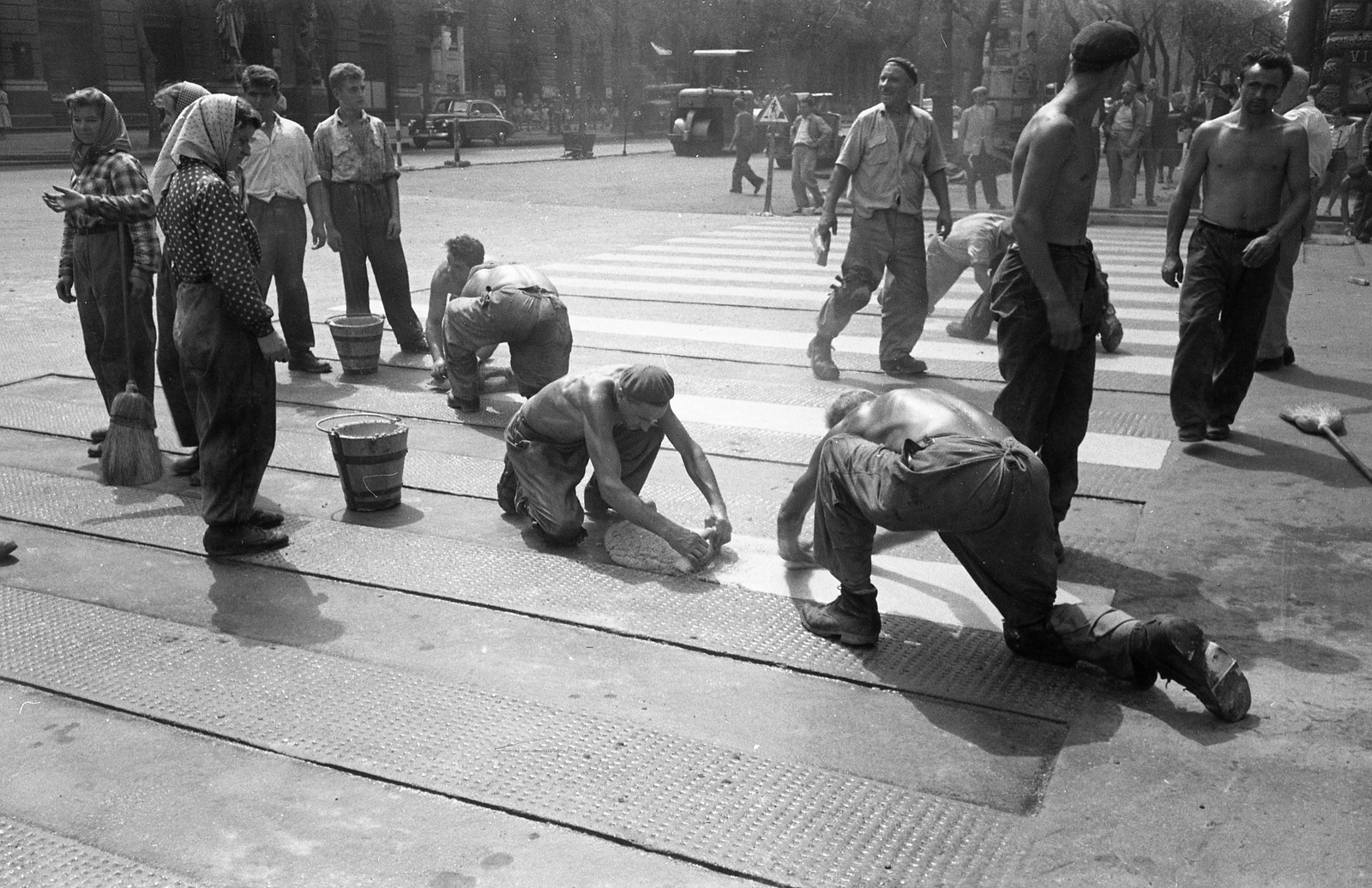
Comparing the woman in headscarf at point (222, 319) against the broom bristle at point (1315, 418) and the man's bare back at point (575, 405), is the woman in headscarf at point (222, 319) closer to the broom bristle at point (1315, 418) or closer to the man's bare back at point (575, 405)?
the man's bare back at point (575, 405)

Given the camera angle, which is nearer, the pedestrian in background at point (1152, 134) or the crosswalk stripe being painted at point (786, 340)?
the crosswalk stripe being painted at point (786, 340)

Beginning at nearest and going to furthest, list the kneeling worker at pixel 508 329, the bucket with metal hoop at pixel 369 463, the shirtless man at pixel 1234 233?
the bucket with metal hoop at pixel 369 463 → the shirtless man at pixel 1234 233 → the kneeling worker at pixel 508 329

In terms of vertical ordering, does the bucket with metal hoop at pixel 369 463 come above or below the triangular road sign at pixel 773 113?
below

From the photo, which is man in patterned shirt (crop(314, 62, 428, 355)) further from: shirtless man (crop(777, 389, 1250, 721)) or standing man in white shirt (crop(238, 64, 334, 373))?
shirtless man (crop(777, 389, 1250, 721))

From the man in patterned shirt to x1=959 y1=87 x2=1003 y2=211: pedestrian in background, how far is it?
40.4ft

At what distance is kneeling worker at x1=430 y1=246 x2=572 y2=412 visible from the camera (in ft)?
24.4

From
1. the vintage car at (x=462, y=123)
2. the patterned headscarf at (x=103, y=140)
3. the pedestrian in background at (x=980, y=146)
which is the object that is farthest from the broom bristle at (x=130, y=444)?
the vintage car at (x=462, y=123)

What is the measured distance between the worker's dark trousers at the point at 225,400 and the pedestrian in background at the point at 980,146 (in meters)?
15.8

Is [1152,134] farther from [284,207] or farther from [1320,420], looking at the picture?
[284,207]

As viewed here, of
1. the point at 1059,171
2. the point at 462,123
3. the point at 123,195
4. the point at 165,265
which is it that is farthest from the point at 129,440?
the point at 462,123

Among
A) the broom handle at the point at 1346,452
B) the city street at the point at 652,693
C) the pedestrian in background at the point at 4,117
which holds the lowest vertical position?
the city street at the point at 652,693

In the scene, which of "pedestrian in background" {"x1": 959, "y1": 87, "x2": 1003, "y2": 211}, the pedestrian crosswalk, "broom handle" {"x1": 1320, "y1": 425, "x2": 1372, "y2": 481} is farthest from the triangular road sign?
"broom handle" {"x1": 1320, "y1": 425, "x2": 1372, "y2": 481}

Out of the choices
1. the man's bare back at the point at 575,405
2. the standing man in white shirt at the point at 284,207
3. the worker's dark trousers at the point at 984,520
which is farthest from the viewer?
the standing man in white shirt at the point at 284,207

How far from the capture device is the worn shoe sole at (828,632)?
4504 mm
